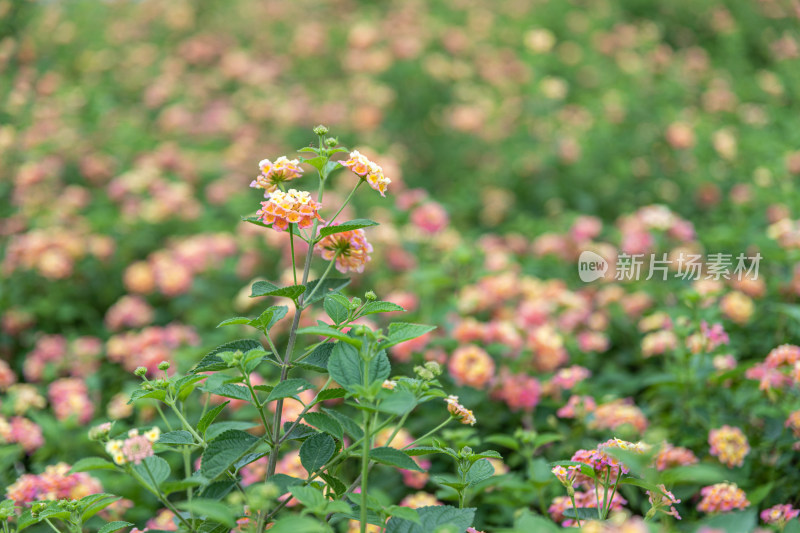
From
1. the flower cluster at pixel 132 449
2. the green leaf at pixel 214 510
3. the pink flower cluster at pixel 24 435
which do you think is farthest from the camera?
the pink flower cluster at pixel 24 435

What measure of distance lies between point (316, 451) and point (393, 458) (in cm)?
14

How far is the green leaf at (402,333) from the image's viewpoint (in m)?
1.02

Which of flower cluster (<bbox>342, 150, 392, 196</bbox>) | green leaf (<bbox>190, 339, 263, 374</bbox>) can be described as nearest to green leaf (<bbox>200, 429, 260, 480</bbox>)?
green leaf (<bbox>190, 339, 263, 374</bbox>)

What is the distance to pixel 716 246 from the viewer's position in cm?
265

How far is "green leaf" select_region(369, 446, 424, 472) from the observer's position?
3.31 feet

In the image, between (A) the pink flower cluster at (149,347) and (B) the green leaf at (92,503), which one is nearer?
(B) the green leaf at (92,503)

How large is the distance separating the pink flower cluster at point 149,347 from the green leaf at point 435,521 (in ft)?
4.83

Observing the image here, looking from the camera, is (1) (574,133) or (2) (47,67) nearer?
(1) (574,133)

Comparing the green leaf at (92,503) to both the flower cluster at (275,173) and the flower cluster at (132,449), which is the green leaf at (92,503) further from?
the flower cluster at (275,173)

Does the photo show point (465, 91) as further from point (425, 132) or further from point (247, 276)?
point (247, 276)

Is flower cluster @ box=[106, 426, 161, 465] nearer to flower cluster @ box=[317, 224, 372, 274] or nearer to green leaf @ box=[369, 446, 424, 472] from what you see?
green leaf @ box=[369, 446, 424, 472]

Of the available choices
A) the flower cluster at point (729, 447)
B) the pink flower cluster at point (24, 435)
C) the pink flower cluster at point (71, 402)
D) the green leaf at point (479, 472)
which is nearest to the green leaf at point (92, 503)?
the green leaf at point (479, 472)

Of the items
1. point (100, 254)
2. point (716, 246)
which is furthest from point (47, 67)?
point (716, 246)

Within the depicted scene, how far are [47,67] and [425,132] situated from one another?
272 cm
